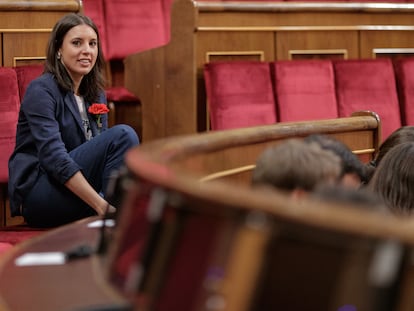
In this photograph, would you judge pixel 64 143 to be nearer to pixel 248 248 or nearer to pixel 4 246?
pixel 4 246

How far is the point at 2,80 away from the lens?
0.71 meters

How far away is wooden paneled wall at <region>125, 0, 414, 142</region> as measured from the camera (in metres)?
0.78

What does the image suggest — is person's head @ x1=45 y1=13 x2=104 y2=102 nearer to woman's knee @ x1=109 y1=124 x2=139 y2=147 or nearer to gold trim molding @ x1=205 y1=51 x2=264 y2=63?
woman's knee @ x1=109 y1=124 x2=139 y2=147

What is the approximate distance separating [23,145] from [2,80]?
0.26ft

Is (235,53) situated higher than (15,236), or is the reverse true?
(235,53)

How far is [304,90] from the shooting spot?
831mm

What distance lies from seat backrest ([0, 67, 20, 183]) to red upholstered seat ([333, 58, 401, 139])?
1.05ft

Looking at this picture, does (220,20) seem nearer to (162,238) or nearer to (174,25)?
(174,25)

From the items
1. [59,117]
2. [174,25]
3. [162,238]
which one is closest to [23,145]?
[59,117]

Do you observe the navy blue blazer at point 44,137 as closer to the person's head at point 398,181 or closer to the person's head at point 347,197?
the person's head at point 398,181

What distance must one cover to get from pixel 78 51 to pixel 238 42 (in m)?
0.24

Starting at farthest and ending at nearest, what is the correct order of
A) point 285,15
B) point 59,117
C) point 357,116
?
point 285,15
point 357,116
point 59,117

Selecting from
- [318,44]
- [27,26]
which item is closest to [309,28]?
[318,44]

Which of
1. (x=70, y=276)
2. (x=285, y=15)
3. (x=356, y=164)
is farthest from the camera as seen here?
(x=285, y=15)
